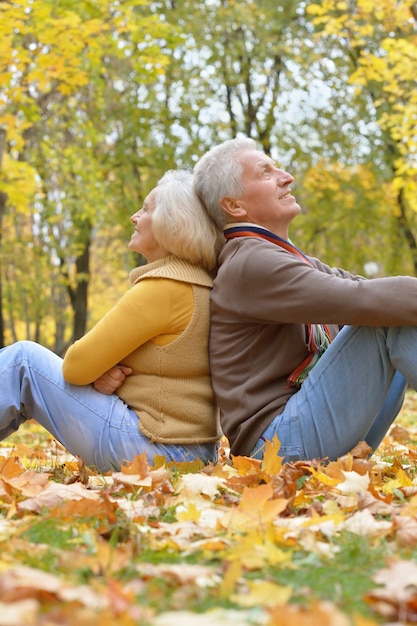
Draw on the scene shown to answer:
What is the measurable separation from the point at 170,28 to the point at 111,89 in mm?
7341

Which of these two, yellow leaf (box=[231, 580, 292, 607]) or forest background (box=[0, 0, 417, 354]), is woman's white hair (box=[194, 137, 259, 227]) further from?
forest background (box=[0, 0, 417, 354])

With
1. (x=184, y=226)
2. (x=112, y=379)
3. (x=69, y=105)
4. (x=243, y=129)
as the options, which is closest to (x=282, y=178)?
(x=184, y=226)

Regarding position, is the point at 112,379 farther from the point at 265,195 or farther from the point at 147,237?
the point at 265,195

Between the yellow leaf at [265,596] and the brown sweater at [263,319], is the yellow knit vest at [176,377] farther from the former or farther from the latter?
the yellow leaf at [265,596]

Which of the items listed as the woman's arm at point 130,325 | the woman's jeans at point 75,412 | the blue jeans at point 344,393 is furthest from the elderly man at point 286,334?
the woman's jeans at point 75,412

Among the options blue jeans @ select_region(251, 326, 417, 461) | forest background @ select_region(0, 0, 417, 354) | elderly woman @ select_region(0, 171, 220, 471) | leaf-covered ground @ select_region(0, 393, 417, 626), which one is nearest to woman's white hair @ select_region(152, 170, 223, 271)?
elderly woman @ select_region(0, 171, 220, 471)

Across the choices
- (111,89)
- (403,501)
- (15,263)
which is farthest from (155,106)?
(403,501)

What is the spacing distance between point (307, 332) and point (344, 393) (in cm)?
34

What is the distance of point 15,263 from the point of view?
21.5 m

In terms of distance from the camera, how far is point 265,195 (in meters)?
3.42

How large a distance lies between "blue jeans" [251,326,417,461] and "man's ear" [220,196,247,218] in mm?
703

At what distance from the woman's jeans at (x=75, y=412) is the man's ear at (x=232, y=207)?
36.4 inches

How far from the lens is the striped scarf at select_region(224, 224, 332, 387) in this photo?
3254mm

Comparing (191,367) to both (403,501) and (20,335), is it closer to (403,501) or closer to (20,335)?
(403,501)
